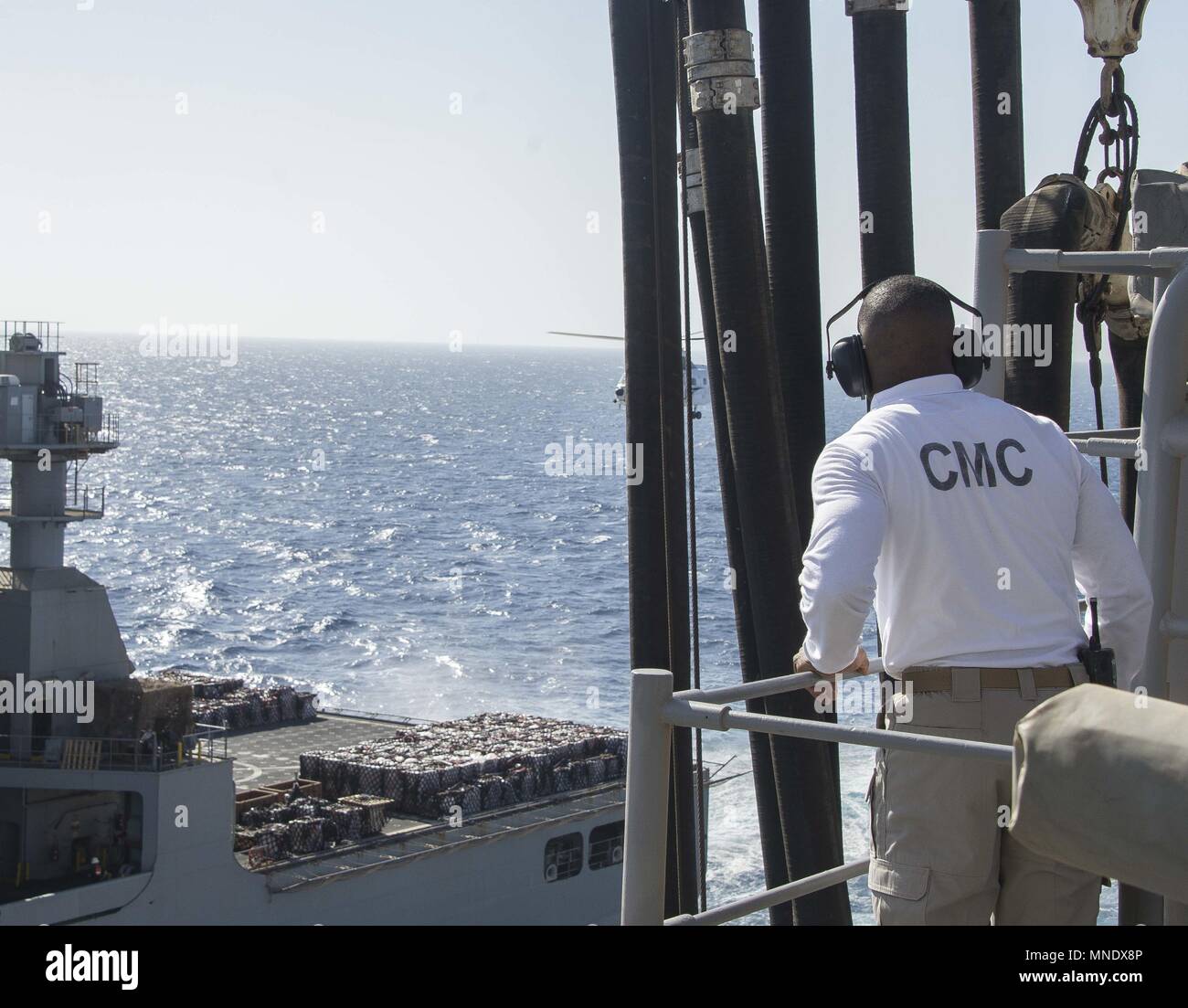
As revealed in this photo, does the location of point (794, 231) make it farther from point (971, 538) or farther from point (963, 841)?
point (963, 841)

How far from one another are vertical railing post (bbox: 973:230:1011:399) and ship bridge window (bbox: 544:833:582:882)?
26331 mm

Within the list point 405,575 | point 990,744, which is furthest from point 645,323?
point 405,575

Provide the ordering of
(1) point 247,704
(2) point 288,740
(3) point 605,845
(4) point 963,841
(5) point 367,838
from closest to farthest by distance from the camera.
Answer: (4) point 963,841
(5) point 367,838
(3) point 605,845
(2) point 288,740
(1) point 247,704

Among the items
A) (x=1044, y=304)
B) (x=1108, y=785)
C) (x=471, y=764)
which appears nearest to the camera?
(x=1108, y=785)

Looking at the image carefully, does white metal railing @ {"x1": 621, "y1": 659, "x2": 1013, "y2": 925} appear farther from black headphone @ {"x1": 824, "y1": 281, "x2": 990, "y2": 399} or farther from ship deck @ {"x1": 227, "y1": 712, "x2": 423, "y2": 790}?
ship deck @ {"x1": 227, "y1": 712, "x2": 423, "y2": 790}

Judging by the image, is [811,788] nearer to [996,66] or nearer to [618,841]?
[996,66]

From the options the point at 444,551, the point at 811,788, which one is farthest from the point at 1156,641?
the point at 444,551

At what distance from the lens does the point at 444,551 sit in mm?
90625

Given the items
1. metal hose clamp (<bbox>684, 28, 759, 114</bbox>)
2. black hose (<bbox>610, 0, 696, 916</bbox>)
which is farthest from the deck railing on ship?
metal hose clamp (<bbox>684, 28, 759, 114</bbox>)

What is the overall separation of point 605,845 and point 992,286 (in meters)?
28.1

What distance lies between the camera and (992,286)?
5.60 meters

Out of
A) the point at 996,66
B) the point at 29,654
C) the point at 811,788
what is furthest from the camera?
the point at 29,654

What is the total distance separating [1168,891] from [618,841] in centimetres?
3156

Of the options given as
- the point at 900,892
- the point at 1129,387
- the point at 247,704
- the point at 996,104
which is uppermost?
the point at 996,104
